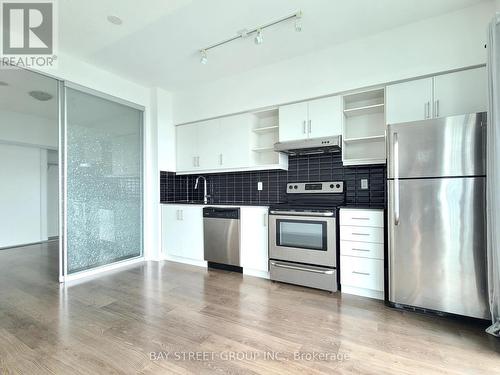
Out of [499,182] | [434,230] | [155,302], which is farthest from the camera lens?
[155,302]

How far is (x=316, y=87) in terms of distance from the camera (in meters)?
2.98

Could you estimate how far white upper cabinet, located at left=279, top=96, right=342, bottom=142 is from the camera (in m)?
2.93

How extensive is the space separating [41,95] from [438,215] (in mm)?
5735

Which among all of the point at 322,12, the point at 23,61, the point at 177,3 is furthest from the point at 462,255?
the point at 23,61

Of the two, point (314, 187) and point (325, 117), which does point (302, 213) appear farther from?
point (325, 117)

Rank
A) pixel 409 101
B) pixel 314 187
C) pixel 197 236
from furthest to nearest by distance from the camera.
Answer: pixel 197 236 < pixel 314 187 < pixel 409 101

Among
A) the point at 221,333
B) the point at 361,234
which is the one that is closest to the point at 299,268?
the point at 361,234

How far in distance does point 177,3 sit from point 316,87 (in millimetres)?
1667

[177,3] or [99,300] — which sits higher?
[177,3]

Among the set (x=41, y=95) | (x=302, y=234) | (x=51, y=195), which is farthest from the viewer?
(x=51, y=195)

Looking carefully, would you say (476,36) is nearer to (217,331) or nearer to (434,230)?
(434,230)

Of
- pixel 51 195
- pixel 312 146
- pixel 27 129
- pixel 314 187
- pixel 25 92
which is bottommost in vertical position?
pixel 51 195

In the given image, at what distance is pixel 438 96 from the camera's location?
242 centimetres

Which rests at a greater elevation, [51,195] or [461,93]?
[461,93]
